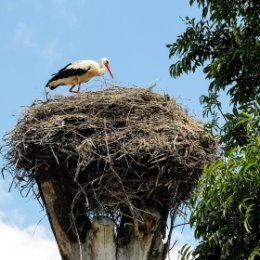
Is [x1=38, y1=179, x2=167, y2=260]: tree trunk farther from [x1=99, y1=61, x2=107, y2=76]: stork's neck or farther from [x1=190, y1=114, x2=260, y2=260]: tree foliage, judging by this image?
[x1=99, y1=61, x2=107, y2=76]: stork's neck

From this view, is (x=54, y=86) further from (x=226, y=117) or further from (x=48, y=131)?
(x=226, y=117)

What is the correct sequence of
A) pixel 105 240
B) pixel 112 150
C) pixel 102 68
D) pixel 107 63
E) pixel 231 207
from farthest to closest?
pixel 107 63 → pixel 102 68 → pixel 105 240 → pixel 112 150 → pixel 231 207

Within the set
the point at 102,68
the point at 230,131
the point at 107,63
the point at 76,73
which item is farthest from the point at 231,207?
the point at 107,63

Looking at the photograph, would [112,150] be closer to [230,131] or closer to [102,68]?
[230,131]

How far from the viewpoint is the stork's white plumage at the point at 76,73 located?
39.2ft

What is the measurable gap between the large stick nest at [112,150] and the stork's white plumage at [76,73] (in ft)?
7.02

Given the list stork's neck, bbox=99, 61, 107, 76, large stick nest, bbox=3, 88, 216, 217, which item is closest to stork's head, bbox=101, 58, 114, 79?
stork's neck, bbox=99, 61, 107, 76

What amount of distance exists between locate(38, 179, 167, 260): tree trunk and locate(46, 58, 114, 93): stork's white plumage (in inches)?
110

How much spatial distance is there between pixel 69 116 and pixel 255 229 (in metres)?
3.66

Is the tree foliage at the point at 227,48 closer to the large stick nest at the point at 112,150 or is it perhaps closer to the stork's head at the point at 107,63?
the large stick nest at the point at 112,150

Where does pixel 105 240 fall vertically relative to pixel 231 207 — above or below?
above

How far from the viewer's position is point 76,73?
12.0m

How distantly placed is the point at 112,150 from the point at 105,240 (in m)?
1.18

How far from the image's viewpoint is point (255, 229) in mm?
6414
